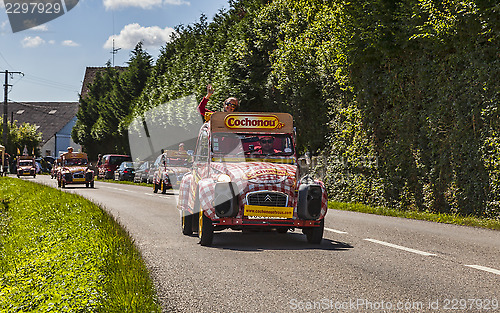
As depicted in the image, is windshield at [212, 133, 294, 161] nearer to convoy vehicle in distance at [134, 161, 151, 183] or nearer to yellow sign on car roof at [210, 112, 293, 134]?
yellow sign on car roof at [210, 112, 293, 134]

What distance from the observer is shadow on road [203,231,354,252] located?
967 centimetres

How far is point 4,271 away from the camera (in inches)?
279

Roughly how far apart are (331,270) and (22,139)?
89.8m

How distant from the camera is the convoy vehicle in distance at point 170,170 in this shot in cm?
2670

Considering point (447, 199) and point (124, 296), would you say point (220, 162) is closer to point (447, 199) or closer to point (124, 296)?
point (124, 296)

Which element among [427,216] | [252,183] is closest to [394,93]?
[427,216]

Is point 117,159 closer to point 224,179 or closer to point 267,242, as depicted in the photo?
point 267,242

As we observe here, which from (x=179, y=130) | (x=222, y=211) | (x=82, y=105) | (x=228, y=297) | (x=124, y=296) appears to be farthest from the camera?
(x=82, y=105)

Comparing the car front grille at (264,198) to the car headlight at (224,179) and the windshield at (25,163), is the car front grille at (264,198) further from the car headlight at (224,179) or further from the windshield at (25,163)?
the windshield at (25,163)

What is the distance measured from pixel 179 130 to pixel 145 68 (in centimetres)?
1628

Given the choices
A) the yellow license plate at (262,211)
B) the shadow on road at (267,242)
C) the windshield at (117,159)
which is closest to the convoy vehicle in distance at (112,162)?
the windshield at (117,159)

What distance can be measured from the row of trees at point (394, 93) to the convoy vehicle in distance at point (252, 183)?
5.33 meters

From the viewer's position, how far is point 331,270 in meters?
7.63

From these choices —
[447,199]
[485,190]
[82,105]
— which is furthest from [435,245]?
[82,105]
